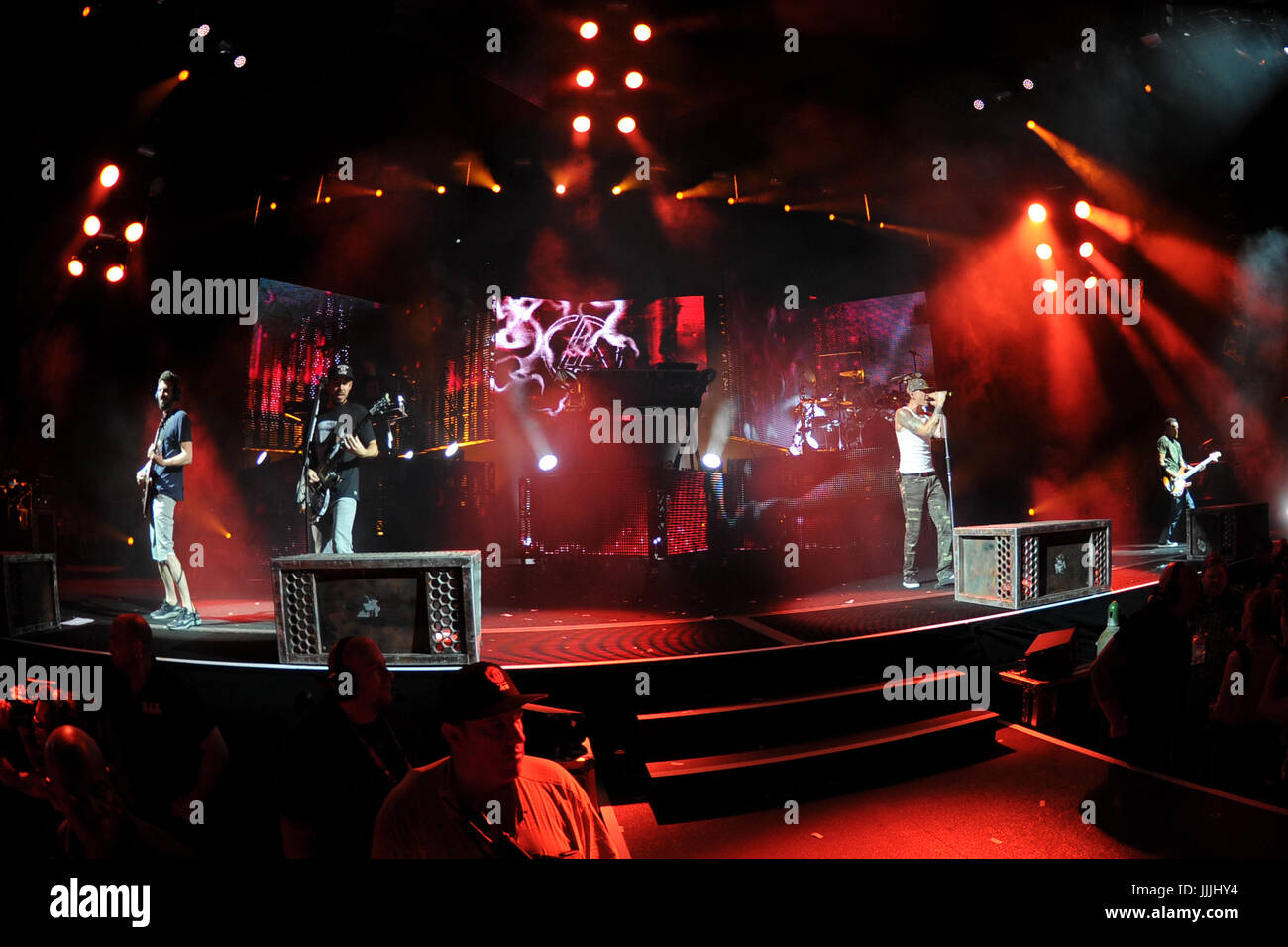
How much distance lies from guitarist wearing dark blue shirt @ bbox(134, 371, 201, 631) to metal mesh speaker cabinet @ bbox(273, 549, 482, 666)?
6.21ft

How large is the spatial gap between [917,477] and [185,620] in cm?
629

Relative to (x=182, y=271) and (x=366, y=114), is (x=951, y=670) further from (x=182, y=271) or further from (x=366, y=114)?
(x=182, y=271)

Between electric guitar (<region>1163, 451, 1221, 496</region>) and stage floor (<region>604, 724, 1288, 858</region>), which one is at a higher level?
electric guitar (<region>1163, 451, 1221, 496</region>)

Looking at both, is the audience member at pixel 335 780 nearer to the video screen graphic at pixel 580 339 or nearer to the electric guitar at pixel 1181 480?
the video screen graphic at pixel 580 339

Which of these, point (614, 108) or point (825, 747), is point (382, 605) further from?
point (614, 108)

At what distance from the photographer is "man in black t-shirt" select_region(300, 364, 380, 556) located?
5.64 meters

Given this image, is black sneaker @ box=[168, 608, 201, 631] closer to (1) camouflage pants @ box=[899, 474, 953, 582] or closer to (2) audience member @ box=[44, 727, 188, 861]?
(2) audience member @ box=[44, 727, 188, 861]

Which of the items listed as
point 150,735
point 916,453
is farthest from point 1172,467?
point 150,735

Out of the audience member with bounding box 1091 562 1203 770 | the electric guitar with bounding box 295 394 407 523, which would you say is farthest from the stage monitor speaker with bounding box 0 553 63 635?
the audience member with bounding box 1091 562 1203 770

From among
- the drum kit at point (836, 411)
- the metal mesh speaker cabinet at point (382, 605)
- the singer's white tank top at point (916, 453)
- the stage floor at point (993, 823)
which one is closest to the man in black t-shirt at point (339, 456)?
the metal mesh speaker cabinet at point (382, 605)

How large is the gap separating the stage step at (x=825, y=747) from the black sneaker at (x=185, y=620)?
3.76 m

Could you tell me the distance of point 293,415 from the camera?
28.8 ft

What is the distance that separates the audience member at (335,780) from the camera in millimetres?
2172

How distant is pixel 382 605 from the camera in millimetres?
4039
